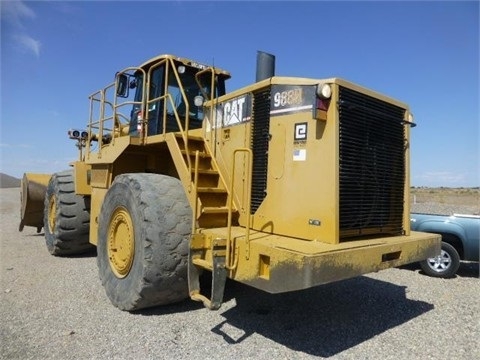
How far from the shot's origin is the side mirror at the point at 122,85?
247 inches

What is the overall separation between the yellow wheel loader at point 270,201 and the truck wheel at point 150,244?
0.01m

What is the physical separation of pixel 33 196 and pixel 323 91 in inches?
342

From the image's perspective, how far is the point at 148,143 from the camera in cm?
545

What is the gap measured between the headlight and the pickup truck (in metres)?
4.90

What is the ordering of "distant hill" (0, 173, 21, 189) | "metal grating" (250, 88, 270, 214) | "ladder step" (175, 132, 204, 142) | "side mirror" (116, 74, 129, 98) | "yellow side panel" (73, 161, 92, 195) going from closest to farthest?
"metal grating" (250, 88, 270, 214), "ladder step" (175, 132, 204, 142), "side mirror" (116, 74, 129, 98), "yellow side panel" (73, 161, 92, 195), "distant hill" (0, 173, 21, 189)

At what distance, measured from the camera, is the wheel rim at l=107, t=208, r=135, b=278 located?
4.77 metres

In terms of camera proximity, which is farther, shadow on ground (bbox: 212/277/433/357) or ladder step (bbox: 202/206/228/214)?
ladder step (bbox: 202/206/228/214)

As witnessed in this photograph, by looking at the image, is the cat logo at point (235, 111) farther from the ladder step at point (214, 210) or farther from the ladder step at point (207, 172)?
the ladder step at point (214, 210)

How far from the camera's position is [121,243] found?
200 inches

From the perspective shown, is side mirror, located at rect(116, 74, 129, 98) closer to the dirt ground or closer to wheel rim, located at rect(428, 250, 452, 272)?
the dirt ground

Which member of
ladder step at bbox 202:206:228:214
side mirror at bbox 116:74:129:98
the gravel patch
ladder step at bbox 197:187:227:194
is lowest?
the gravel patch

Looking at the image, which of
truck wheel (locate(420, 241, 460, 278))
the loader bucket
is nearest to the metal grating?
truck wheel (locate(420, 241, 460, 278))

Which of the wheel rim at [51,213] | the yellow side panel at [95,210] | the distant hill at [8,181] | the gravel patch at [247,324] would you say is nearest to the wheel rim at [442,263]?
the gravel patch at [247,324]

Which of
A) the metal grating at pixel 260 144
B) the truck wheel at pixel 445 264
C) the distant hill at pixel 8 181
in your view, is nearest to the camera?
the metal grating at pixel 260 144
